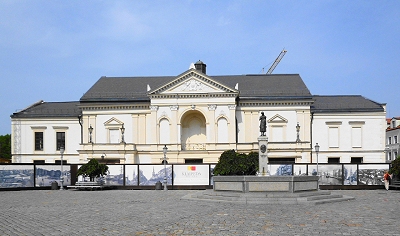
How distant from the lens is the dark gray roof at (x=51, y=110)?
62094 millimetres

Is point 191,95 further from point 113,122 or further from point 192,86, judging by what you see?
point 113,122

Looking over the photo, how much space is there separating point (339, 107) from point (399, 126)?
68.8 ft

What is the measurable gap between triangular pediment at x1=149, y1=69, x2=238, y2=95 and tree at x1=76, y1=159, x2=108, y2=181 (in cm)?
1822

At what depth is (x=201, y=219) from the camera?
17.0m

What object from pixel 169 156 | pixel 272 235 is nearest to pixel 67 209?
pixel 272 235

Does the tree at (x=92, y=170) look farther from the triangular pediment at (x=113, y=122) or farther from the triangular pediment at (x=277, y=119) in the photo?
the triangular pediment at (x=277, y=119)

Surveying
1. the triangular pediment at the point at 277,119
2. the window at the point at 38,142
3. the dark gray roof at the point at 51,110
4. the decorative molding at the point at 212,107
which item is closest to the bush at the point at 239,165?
the decorative molding at the point at 212,107

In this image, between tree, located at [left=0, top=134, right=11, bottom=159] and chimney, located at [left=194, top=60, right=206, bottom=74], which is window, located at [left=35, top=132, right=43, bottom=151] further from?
tree, located at [left=0, top=134, right=11, bottom=159]

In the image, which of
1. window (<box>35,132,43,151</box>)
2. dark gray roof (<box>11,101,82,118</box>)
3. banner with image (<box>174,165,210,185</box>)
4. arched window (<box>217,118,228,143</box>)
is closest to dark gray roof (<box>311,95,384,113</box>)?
arched window (<box>217,118,228,143</box>)

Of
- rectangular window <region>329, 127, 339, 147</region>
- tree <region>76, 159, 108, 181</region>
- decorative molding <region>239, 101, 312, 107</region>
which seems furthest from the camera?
rectangular window <region>329, 127, 339, 147</region>

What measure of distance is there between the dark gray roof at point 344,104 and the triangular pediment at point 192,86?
1253cm

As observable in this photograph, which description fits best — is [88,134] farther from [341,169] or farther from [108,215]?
[108,215]

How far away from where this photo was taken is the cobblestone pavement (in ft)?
47.2

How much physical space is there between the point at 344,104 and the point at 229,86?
49.5 feet
